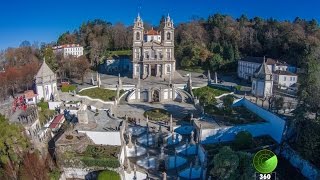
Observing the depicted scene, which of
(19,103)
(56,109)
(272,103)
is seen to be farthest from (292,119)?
(19,103)

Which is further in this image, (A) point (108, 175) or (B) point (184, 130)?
(B) point (184, 130)

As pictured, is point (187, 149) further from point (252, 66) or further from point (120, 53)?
point (120, 53)

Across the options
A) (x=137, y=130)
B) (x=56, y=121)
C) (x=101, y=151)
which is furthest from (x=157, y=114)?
(x=56, y=121)

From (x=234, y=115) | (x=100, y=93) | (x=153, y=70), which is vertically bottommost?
(x=234, y=115)

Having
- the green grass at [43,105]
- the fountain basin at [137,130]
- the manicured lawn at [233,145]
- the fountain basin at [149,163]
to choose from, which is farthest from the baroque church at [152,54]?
the fountain basin at [149,163]

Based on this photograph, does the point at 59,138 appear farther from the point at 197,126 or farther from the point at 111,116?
the point at 197,126

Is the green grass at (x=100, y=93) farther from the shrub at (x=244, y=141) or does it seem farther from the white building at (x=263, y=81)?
the white building at (x=263, y=81)

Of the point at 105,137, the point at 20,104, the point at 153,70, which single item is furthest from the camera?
the point at 153,70
